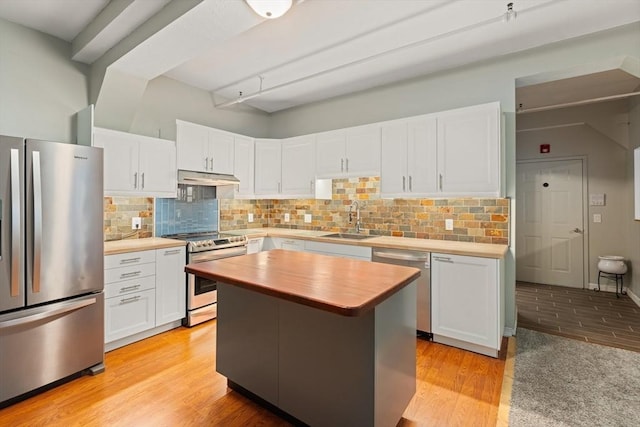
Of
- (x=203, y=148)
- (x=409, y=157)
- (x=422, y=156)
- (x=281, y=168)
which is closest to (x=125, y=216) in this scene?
(x=203, y=148)

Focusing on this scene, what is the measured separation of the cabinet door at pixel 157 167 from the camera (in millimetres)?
3219

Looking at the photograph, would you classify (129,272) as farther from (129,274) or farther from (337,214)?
(337,214)

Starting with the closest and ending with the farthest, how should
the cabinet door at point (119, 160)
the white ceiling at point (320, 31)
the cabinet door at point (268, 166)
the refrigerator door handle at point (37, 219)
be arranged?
the refrigerator door handle at point (37, 219) < the white ceiling at point (320, 31) < the cabinet door at point (119, 160) < the cabinet door at point (268, 166)

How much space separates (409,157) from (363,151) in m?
0.56

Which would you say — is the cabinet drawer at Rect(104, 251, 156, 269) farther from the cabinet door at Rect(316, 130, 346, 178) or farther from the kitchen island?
the cabinet door at Rect(316, 130, 346, 178)

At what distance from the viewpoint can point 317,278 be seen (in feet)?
5.72

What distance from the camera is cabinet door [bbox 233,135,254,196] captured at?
13.6ft

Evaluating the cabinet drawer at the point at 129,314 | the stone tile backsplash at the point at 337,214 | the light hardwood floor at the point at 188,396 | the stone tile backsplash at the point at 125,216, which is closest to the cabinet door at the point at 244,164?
the stone tile backsplash at the point at 337,214

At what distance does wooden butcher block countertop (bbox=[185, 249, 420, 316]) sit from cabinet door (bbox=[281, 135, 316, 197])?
1937 millimetres

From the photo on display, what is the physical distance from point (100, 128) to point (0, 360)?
1.93 m

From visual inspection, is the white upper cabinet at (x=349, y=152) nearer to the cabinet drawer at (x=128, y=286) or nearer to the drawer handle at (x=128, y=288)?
the cabinet drawer at (x=128, y=286)

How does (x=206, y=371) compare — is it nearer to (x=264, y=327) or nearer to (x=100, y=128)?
(x=264, y=327)

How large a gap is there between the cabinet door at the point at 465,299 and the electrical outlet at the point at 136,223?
10.1ft

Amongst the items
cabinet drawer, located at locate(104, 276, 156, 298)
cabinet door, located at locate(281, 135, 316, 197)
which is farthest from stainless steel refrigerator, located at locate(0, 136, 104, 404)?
cabinet door, located at locate(281, 135, 316, 197)
